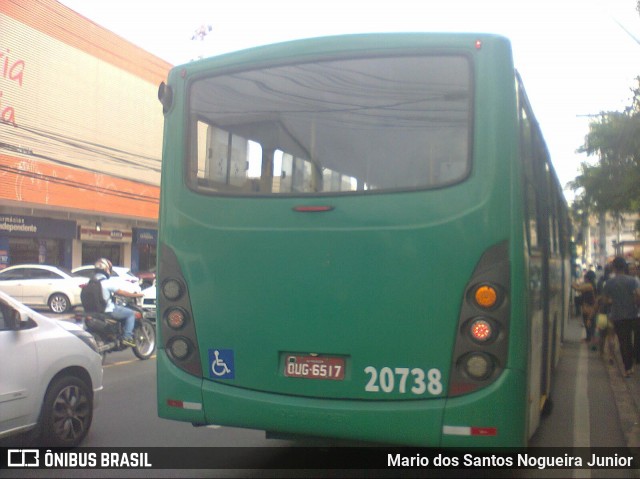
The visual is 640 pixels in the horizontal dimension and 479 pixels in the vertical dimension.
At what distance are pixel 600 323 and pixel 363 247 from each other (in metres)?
10.2

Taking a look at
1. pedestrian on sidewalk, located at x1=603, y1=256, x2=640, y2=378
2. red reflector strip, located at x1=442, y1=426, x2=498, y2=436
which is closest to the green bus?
red reflector strip, located at x1=442, y1=426, x2=498, y2=436

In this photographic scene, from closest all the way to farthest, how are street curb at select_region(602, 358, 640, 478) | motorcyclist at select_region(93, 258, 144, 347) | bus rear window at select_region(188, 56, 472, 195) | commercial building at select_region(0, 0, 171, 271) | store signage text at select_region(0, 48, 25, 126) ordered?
bus rear window at select_region(188, 56, 472, 195) < street curb at select_region(602, 358, 640, 478) < motorcyclist at select_region(93, 258, 144, 347) < store signage text at select_region(0, 48, 25, 126) < commercial building at select_region(0, 0, 171, 271)

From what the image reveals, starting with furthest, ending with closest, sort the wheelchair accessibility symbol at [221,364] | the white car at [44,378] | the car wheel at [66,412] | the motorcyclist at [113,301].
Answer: the motorcyclist at [113,301]
the car wheel at [66,412]
the white car at [44,378]
the wheelchair accessibility symbol at [221,364]

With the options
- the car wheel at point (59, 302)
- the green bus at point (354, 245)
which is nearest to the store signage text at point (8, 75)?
the car wheel at point (59, 302)

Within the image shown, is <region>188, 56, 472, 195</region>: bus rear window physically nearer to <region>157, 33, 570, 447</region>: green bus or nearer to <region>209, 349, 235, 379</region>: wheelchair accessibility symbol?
<region>157, 33, 570, 447</region>: green bus

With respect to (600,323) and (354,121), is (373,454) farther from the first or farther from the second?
(600,323)

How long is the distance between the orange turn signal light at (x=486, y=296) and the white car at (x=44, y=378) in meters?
3.67

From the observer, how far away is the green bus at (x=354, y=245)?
4652 mm

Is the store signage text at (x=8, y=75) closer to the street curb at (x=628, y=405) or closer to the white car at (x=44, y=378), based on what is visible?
the street curb at (x=628, y=405)

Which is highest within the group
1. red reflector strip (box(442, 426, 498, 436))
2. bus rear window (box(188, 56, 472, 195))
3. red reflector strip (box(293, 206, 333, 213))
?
bus rear window (box(188, 56, 472, 195))

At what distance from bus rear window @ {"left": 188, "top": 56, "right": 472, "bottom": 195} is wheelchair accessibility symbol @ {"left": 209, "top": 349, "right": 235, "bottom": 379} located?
1092 mm

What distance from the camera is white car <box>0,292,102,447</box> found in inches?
237

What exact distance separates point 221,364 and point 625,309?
8.04 m

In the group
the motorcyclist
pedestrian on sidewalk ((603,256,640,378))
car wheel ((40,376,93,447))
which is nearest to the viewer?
car wheel ((40,376,93,447))
